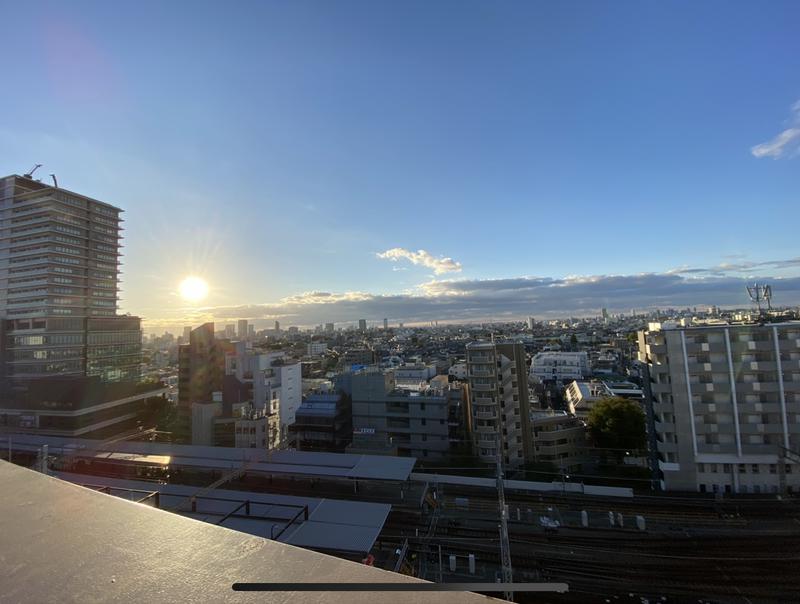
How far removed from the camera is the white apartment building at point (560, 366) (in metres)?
26.8

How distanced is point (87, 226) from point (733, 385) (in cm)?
2961

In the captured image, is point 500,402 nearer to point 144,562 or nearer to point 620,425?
point 620,425

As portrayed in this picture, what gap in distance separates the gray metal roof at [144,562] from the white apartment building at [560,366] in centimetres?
2777

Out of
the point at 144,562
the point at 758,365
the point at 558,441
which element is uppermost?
the point at 144,562

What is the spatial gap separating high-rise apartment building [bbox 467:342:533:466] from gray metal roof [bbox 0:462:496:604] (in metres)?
11.8

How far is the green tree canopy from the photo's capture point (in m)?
12.2

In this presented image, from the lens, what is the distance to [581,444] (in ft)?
42.1

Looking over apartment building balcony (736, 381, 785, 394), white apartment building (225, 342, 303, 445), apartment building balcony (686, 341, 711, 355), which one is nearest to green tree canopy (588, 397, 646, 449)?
apartment building balcony (686, 341, 711, 355)

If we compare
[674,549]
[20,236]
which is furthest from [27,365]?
[674,549]

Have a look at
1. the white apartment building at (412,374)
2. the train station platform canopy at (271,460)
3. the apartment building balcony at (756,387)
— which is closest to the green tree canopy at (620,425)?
the apartment building balcony at (756,387)

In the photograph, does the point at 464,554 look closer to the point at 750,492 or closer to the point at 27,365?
the point at 750,492

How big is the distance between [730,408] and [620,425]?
2.81m

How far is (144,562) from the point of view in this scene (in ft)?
2.36

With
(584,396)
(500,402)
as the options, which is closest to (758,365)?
(584,396)
